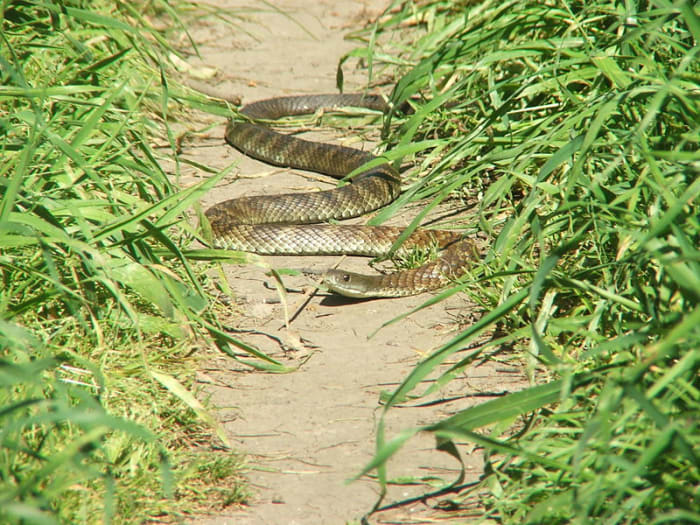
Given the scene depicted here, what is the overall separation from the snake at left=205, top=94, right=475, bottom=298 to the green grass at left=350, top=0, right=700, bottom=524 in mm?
607

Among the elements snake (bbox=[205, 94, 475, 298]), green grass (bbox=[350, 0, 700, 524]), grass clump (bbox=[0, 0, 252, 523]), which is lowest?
snake (bbox=[205, 94, 475, 298])

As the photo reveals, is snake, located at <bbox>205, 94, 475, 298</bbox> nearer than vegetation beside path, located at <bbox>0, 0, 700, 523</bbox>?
No

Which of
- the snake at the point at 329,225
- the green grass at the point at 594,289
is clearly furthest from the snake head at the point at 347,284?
the green grass at the point at 594,289

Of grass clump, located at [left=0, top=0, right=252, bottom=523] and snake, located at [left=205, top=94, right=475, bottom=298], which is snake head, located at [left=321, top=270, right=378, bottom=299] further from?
grass clump, located at [left=0, top=0, right=252, bottom=523]

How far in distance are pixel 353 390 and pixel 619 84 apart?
189 centimetres

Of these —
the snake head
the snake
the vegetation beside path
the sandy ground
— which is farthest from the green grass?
the snake head

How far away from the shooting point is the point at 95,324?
11.0 ft

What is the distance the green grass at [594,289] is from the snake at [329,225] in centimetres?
61

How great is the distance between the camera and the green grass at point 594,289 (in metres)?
2.41

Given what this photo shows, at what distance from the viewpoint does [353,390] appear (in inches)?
155

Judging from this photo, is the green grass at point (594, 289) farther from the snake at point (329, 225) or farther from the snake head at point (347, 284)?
the snake head at point (347, 284)

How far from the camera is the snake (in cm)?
522

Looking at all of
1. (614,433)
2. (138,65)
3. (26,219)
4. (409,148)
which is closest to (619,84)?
(409,148)

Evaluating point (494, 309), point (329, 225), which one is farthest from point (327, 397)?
point (329, 225)
